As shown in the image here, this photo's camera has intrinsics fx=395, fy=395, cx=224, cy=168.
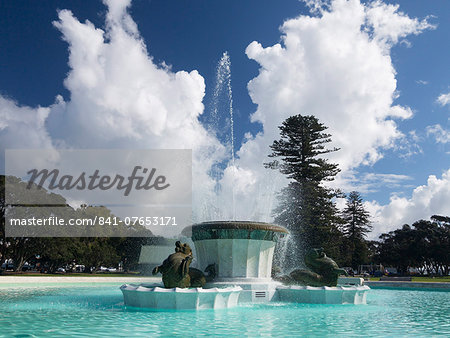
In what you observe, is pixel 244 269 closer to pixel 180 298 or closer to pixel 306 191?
pixel 180 298

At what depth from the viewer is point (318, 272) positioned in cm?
1368

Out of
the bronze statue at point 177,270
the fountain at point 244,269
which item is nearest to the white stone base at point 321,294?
the fountain at point 244,269

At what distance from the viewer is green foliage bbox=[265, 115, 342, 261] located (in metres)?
35.7

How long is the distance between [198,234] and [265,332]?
697 cm

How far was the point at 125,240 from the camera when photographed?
59219 millimetres

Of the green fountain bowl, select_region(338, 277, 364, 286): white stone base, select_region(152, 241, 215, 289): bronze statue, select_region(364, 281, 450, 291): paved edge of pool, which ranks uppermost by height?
the green fountain bowl

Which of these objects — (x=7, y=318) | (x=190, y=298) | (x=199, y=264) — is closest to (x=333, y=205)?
(x=199, y=264)

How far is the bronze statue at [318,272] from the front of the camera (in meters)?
13.5

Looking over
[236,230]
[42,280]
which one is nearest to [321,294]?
[236,230]

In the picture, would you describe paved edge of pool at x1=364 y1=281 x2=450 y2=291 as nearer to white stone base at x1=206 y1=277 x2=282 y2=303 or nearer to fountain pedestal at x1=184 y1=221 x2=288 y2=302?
fountain pedestal at x1=184 y1=221 x2=288 y2=302

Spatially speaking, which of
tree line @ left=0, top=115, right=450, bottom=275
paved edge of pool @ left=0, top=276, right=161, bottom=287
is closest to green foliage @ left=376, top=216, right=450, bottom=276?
tree line @ left=0, top=115, right=450, bottom=275

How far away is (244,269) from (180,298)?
12.0 ft

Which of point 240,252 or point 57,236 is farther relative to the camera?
point 57,236

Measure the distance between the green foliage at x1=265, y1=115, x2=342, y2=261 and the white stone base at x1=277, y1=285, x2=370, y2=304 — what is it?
22.5 m
